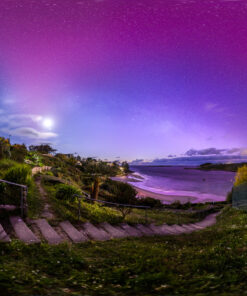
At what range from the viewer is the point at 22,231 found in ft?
18.1

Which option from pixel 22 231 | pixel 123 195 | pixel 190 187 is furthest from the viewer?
pixel 190 187

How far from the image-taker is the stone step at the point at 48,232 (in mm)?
5430

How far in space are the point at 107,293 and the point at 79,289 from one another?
1.48ft

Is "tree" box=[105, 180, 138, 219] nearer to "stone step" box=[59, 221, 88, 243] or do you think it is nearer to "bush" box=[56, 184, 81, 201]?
"bush" box=[56, 184, 81, 201]

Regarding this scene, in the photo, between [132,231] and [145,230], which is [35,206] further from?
[145,230]

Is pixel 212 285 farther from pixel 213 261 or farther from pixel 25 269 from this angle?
pixel 25 269

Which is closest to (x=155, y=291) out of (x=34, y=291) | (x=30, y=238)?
(x=34, y=291)

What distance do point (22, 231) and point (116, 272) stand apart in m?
3.43

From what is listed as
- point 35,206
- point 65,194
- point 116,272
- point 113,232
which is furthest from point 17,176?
point 116,272

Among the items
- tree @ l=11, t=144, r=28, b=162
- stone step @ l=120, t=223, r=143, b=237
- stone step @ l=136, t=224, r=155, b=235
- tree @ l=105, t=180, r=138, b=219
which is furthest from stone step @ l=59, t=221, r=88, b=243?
tree @ l=11, t=144, r=28, b=162

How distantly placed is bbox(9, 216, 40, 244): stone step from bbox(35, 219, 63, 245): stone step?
1.49ft

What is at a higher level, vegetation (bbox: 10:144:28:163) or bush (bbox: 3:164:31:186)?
vegetation (bbox: 10:144:28:163)

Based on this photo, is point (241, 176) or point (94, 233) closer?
point (94, 233)

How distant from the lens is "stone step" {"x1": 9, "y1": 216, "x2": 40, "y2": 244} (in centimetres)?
497
